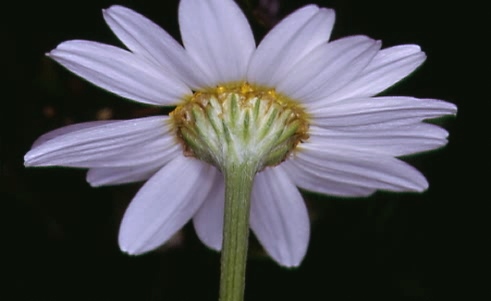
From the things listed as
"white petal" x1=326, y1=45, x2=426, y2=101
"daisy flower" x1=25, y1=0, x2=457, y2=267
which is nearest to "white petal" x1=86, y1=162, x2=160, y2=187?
"daisy flower" x1=25, y1=0, x2=457, y2=267

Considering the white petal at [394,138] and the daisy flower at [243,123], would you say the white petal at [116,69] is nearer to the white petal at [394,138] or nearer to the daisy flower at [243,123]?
the daisy flower at [243,123]

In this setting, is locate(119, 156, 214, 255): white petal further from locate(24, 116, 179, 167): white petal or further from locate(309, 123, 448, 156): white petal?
locate(309, 123, 448, 156): white petal

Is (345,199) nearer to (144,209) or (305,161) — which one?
(305,161)

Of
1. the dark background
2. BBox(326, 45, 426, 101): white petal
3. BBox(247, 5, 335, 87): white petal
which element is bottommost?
the dark background

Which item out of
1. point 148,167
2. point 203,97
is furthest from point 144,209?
point 203,97

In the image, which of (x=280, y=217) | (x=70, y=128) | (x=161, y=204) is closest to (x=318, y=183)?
(x=280, y=217)

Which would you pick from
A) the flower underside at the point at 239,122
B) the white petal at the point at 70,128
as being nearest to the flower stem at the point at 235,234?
the flower underside at the point at 239,122
